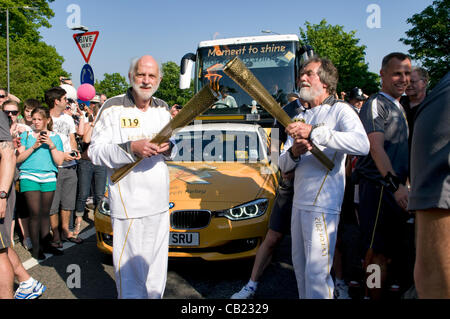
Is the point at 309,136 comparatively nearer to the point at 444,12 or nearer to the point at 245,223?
the point at 245,223

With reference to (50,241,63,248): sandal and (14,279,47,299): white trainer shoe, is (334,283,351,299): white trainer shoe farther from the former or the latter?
(50,241,63,248): sandal

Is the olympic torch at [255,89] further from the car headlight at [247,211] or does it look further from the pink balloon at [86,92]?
the pink balloon at [86,92]

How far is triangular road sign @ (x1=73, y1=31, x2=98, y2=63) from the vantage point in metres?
7.93

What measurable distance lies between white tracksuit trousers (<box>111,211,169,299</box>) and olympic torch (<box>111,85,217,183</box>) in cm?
36

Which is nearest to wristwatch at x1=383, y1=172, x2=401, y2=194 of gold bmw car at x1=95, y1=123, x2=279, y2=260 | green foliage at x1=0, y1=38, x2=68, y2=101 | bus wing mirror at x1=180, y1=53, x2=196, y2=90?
gold bmw car at x1=95, y1=123, x2=279, y2=260

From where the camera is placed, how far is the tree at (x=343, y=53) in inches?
1512

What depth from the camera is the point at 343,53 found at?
40812mm

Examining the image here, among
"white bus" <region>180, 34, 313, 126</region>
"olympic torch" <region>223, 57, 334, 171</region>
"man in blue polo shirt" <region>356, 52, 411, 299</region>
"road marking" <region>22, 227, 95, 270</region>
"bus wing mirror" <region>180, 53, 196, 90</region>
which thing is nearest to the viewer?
"olympic torch" <region>223, 57, 334, 171</region>

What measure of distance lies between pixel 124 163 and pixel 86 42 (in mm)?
6242

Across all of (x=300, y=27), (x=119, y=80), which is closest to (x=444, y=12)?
(x=300, y=27)

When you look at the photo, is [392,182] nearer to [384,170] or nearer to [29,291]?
[384,170]

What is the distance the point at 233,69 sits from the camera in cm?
221

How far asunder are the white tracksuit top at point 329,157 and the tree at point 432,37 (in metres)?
30.1

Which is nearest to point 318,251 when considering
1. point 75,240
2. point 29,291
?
point 29,291
